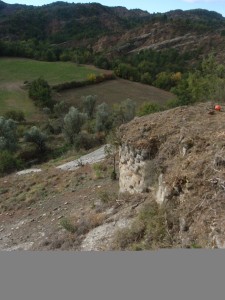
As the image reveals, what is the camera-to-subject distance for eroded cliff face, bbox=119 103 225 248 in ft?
30.3

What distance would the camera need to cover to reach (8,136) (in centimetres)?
4875

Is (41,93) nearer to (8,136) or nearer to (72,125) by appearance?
(72,125)

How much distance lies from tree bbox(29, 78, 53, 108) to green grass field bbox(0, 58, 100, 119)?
1.09 m

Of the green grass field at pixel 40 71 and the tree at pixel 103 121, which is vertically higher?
the green grass field at pixel 40 71

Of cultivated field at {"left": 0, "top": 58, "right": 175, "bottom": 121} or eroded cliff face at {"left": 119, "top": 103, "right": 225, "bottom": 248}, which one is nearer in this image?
eroded cliff face at {"left": 119, "top": 103, "right": 225, "bottom": 248}

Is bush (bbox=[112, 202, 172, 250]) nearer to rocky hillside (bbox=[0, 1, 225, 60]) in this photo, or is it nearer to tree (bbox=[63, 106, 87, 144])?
tree (bbox=[63, 106, 87, 144])

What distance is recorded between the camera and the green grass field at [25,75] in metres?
69.6

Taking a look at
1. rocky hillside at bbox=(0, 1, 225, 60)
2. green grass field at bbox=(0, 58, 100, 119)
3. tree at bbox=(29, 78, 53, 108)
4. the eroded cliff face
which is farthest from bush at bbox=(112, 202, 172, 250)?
rocky hillside at bbox=(0, 1, 225, 60)

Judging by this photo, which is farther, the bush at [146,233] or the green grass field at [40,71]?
the green grass field at [40,71]

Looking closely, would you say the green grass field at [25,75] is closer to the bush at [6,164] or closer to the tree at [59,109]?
the tree at [59,109]

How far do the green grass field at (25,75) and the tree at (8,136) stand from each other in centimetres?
1400

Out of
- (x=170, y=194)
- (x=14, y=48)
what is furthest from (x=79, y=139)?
(x=14, y=48)

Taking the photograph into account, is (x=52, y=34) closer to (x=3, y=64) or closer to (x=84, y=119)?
(x=3, y=64)

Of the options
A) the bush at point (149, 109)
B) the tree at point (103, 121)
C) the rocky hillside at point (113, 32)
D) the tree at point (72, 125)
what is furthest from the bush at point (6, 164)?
the rocky hillside at point (113, 32)
